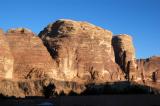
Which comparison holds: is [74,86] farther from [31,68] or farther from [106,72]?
[106,72]

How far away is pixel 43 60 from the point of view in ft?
368

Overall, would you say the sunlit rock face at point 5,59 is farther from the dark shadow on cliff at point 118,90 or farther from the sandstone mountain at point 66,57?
the dark shadow on cliff at point 118,90

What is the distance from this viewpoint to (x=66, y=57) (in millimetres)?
115750

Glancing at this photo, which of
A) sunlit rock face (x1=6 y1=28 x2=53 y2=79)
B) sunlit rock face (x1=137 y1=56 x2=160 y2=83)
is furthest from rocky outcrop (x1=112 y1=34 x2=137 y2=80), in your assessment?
sunlit rock face (x1=6 y1=28 x2=53 y2=79)

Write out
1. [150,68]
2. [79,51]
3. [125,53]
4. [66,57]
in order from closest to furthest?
[66,57], [79,51], [125,53], [150,68]

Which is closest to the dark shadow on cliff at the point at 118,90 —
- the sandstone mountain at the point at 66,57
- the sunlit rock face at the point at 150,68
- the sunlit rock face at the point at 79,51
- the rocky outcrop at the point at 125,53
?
the sandstone mountain at the point at 66,57

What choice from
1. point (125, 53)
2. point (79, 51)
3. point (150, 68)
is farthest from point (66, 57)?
point (150, 68)

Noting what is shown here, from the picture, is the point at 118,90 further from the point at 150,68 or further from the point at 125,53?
the point at 150,68

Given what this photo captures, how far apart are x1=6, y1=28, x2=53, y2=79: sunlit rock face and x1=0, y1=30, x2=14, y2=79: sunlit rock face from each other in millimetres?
2334

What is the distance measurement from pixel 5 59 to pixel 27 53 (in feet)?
28.7

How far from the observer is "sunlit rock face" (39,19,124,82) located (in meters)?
115

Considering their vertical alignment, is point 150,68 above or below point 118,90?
above

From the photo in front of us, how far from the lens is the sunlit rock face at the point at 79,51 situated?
115438 mm

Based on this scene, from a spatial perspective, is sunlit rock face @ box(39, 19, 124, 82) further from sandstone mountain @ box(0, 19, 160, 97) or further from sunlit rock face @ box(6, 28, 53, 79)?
sunlit rock face @ box(6, 28, 53, 79)
